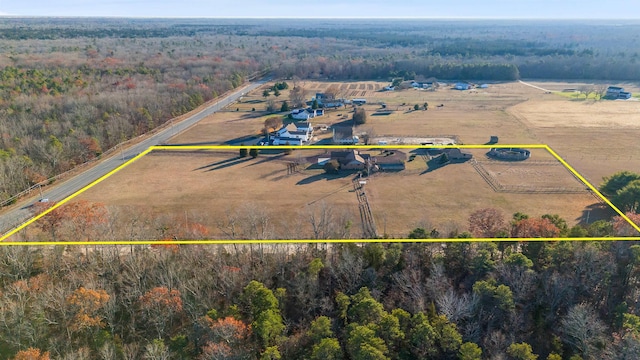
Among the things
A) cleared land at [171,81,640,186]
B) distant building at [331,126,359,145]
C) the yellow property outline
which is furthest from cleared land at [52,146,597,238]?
distant building at [331,126,359,145]

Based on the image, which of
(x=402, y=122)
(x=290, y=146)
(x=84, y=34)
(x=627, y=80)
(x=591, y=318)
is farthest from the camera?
(x=84, y=34)

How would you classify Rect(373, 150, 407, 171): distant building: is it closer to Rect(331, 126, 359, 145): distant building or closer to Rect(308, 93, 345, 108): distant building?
Rect(331, 126, 359, 145): distant building

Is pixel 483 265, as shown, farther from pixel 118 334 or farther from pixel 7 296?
pixel 7 296

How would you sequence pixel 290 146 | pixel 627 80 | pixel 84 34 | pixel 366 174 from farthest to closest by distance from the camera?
pixel 84 34, pixel 627 80, pixel 290 146, pixel 366 174

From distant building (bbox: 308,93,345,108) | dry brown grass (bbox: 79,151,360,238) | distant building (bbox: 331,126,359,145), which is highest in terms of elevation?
distant building (bbox: 308,93,345,108)

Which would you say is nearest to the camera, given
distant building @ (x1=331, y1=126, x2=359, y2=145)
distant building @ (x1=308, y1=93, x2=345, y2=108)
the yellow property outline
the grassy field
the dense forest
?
the yellow property outline

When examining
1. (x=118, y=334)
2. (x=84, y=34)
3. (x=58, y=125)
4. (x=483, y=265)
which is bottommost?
(x=118, y=334)

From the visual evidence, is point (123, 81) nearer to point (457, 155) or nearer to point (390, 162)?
point (390, 162)

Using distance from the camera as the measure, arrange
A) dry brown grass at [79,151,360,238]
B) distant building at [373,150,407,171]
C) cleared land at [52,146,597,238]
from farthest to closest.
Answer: distant building at [373,150,407,171], dry brown grass at [79,151,360,238], cleared land at [52,146,597,238]

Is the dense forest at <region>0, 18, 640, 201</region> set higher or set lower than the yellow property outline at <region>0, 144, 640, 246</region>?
higher

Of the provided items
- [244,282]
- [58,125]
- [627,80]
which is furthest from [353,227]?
[627,80]
